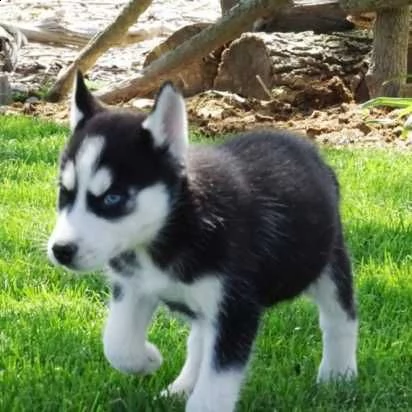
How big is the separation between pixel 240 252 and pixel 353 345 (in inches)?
35.3

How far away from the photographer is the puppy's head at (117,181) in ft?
12.1

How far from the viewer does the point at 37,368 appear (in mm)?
4570

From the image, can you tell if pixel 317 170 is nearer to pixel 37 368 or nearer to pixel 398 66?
pixel 37 368

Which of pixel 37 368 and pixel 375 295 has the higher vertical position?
pixel 37 368

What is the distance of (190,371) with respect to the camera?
174 inches

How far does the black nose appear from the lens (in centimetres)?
364

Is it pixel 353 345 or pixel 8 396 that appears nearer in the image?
pixel 8 396

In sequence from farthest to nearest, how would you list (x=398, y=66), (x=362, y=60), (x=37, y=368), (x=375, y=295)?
(x=362, y=60)
(x=398, y=66)
(x=375, y=295)
(x=37, y=368)

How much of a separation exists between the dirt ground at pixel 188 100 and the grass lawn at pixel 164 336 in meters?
3.01

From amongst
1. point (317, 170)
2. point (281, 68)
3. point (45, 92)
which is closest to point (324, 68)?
point (281, 68)

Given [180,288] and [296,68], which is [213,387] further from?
[296,68]

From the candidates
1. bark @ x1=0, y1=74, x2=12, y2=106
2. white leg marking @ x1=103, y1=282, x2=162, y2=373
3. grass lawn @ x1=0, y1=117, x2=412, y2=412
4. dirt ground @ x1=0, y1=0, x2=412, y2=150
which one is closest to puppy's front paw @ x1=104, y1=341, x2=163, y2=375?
white leg marking @ x1=103, y1=282, x2=162, y2=373

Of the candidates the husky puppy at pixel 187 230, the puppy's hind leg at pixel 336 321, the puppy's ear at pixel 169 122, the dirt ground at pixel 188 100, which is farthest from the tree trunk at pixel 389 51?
the puppy's ear at pixel 169 122

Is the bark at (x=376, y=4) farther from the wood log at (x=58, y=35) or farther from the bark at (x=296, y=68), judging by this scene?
the wood log at (x=58, y=35)
